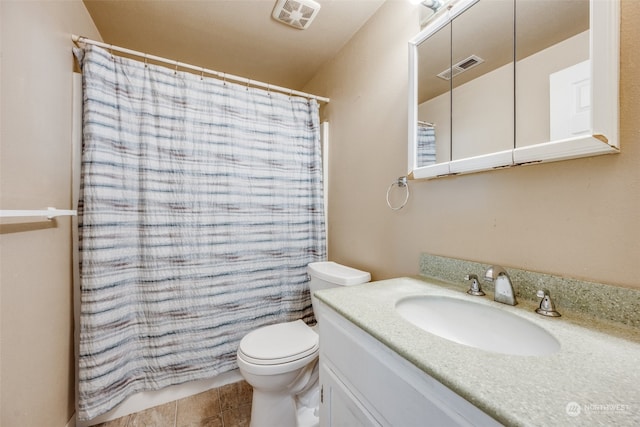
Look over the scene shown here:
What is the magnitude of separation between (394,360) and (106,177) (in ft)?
5.22

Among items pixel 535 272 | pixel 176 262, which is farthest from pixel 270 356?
pixel 535 272

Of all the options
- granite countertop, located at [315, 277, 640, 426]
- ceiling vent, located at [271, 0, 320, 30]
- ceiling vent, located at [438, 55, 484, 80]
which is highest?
ceiling vent, located at [271, 0, 320, 30]

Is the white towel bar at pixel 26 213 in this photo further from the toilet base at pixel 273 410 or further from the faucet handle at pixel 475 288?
the faucet handle at pixel 475 288

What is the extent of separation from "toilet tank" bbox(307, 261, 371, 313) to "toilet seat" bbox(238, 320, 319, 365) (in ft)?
0.73

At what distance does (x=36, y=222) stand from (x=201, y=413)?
128 centimetres

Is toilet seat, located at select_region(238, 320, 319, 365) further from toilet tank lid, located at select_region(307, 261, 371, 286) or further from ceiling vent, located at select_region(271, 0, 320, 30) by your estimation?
ceiling vent, located at select_region(271, 0, 320, 30)

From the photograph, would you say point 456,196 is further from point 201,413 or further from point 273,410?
point 201,413

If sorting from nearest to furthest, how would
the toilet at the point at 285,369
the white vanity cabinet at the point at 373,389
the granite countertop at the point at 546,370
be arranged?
the granite countertop at the point at 546,370
the white vanity cabinet at the point at 373,389
the toilet at the point at 285,369

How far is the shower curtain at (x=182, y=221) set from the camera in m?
1.31

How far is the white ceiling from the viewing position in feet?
4.76

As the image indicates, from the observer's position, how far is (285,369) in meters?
1.20

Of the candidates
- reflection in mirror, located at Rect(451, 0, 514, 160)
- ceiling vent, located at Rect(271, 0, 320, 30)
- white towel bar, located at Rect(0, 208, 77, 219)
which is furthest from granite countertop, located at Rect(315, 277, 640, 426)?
ceiling vent, located at Rect(271, 0, 320, 30)

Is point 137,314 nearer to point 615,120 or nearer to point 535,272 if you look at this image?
point 535,272

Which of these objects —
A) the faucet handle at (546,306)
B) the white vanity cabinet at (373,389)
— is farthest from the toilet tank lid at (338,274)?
the faucet handle at (546,306)
